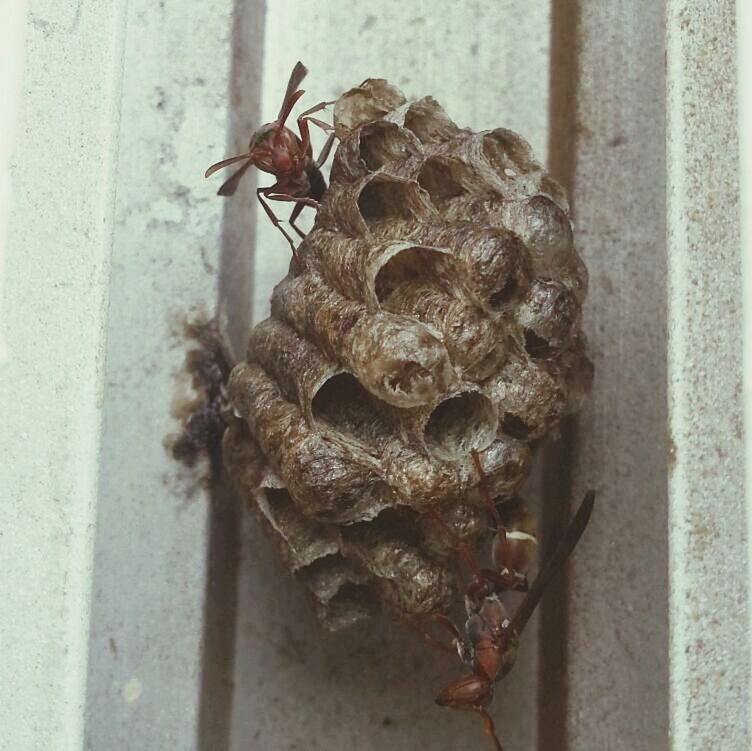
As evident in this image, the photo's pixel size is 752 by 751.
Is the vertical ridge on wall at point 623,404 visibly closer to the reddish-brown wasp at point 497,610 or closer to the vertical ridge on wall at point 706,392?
the reddish-brown wasp at point 497,610

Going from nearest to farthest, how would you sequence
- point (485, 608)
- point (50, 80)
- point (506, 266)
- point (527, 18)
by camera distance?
point (50, 80)
point (506, 266)
point (485, 608)
point (527, 18)

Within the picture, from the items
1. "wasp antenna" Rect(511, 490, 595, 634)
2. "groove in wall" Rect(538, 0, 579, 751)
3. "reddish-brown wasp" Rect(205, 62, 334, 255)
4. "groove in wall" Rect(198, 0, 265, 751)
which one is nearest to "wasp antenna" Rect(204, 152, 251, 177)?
"reddish-brown wasp" Rect(205, 62, 334, 255)

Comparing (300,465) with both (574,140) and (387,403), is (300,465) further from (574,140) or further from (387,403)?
(574,140)

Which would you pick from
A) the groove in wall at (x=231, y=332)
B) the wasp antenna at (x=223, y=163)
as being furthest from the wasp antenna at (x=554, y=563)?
the wasp antenna at (x=223, y=163)

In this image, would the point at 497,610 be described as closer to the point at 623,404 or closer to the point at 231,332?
the point at 623,404

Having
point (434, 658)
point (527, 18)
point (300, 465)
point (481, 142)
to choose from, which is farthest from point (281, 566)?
point (527, 18)

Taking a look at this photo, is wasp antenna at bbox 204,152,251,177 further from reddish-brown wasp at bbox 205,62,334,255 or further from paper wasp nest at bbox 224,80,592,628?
paper wasp nest at bbox 224,80,592,628

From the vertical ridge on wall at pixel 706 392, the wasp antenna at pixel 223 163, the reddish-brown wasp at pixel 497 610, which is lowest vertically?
the reddish-brown wasp at pixel 497 610
